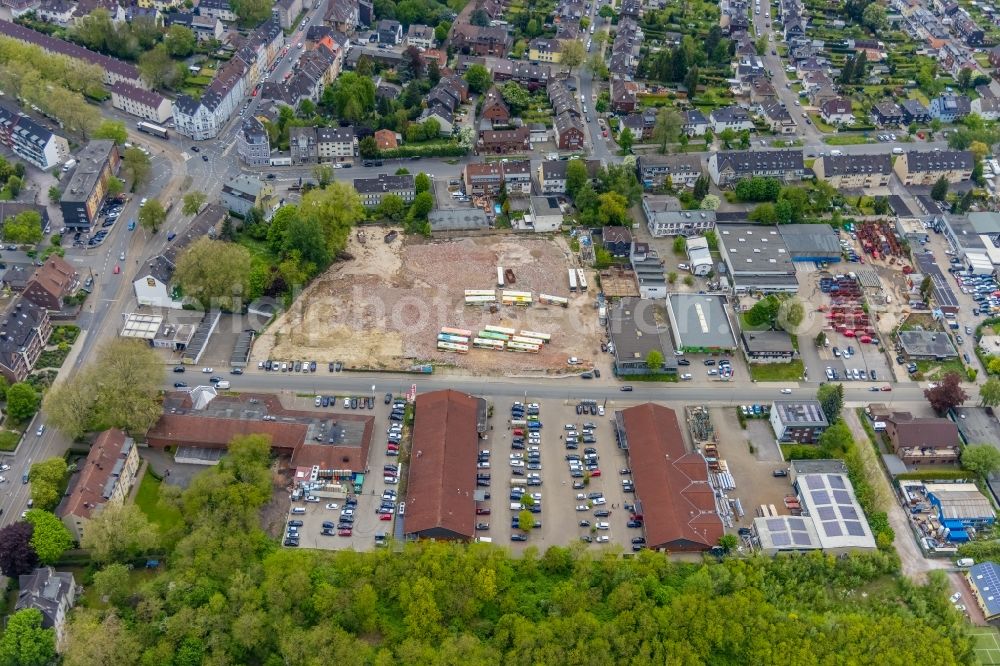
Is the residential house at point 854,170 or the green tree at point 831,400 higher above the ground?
the residential house at point 854,170

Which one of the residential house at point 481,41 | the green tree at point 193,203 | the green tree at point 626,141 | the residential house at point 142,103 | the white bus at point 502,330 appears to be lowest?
the white bus at point 502,330

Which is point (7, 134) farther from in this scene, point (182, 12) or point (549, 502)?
point (549, 502)

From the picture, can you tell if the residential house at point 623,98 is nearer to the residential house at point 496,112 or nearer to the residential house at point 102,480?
the residential house at point 496,112

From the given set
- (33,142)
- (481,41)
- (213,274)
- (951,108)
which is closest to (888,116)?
(951,108)

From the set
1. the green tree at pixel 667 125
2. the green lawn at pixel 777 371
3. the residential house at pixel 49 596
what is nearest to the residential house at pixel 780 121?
the green tree at pixel 667 125

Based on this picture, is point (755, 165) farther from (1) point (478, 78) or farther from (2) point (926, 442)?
(2) point (926, 442)

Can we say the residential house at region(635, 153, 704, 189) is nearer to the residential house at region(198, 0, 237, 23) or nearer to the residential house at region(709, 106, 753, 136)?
the residential house at region(709, 106, 753, 136)

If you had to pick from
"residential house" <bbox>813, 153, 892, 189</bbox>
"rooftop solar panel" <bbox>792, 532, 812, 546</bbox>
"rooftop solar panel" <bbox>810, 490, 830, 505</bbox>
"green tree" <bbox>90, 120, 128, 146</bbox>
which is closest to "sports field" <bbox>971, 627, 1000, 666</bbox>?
"rooftop solar panel" <bbox>792, 532, 812, 546</bbox>

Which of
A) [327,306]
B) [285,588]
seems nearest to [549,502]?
[285,588]
